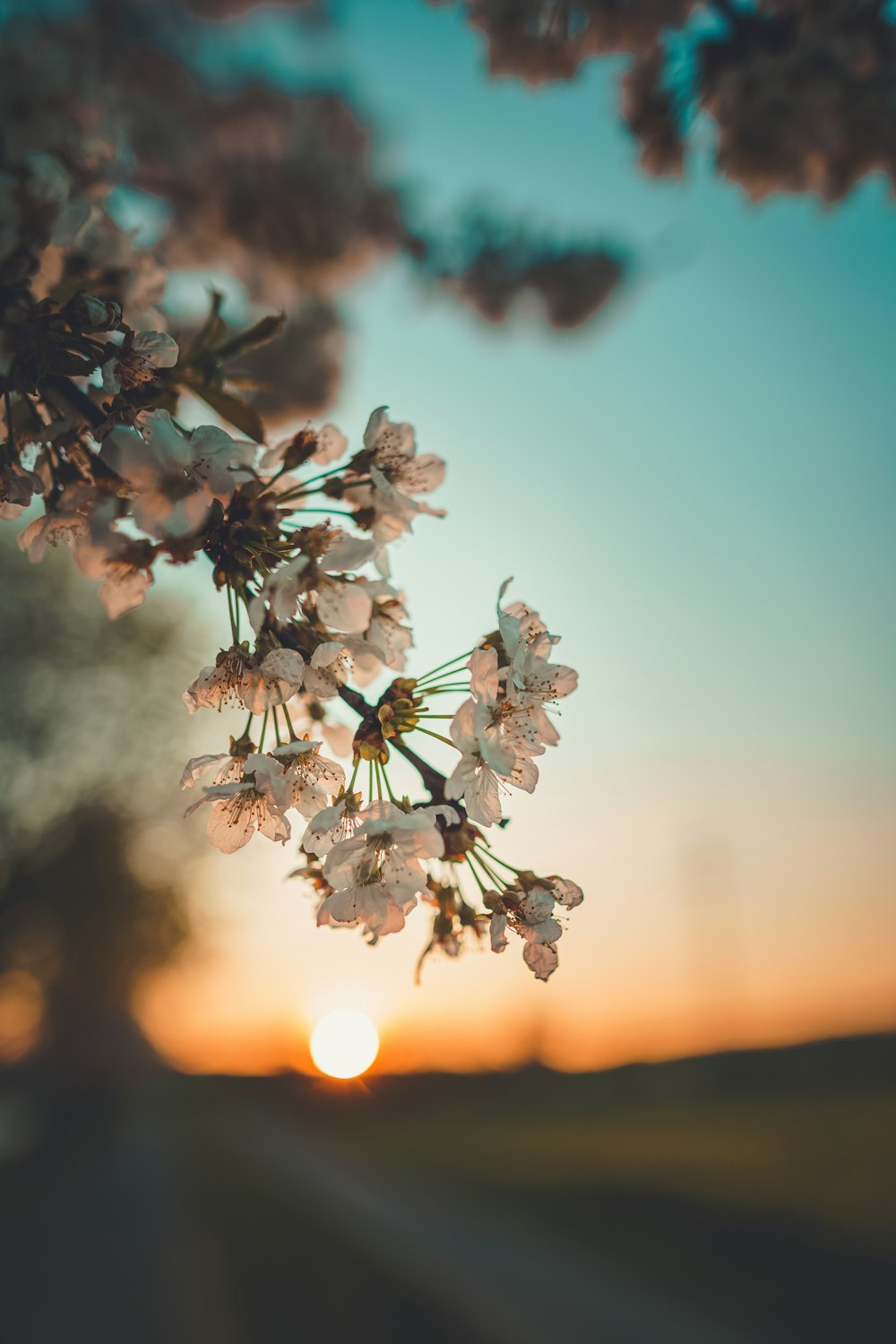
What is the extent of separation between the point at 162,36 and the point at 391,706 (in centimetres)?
537

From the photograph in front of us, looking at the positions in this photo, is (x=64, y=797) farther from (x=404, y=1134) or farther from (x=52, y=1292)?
(x=404, y=1134)

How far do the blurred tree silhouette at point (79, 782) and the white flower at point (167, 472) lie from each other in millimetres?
12184

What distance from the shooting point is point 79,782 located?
1481 cm

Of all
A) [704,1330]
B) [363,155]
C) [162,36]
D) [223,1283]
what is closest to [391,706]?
[363,155]

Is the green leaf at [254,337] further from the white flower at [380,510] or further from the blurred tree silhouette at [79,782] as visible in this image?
the blurred tree silhouette at [79,782]

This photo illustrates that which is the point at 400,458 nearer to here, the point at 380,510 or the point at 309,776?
the point at 380,510

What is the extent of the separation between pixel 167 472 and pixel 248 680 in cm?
25

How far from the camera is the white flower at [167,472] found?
3.14ft

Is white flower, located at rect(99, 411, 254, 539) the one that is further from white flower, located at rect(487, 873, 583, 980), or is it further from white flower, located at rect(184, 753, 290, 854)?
white flower, located at rect(487, 873, 583, 980)

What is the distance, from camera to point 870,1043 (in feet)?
68.7

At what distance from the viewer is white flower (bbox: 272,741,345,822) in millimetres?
1056

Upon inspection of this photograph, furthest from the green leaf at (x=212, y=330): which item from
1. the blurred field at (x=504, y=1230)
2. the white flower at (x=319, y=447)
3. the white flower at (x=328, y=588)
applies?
the blurred field at (x=504, y=1230)

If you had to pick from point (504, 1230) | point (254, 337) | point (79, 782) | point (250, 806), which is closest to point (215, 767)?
point (250, 806)

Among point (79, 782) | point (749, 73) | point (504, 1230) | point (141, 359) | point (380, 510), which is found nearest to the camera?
point (141, 359)
